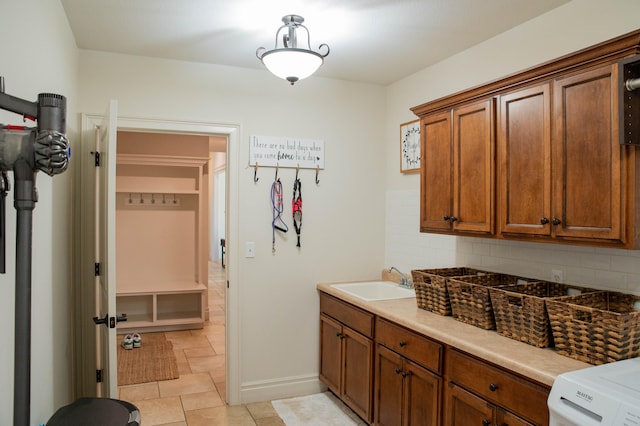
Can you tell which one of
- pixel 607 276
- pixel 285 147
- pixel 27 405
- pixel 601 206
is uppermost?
pixel 285 147

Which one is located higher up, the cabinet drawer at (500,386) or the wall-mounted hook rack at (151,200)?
the wall-mounted hook rack at (151,200)

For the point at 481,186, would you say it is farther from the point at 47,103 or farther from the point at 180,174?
the point at 180,174

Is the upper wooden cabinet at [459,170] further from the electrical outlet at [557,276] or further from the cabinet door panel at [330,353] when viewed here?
the cabinet door panel at [330,353]

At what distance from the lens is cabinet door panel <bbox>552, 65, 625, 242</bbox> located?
1.85m

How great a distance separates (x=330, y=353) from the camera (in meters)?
3.59

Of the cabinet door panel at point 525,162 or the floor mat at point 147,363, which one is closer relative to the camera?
the cabinet door panel at point 525,162

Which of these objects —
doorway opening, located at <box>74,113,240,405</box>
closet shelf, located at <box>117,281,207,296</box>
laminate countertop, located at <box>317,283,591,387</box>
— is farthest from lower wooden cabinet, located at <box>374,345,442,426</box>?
closet shelf, located at <box>117,281,207,296</box>

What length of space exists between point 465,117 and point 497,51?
576 mm

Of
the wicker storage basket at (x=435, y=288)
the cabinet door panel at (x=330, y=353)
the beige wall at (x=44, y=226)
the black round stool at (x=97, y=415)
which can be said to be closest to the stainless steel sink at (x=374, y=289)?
the cabinet door panel at (x=330, y=353)

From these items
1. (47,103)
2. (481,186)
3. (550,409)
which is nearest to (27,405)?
(47,103)

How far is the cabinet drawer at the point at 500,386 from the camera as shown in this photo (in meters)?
1.79

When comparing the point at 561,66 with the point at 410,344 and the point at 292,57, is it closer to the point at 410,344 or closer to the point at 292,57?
the point at 292,57

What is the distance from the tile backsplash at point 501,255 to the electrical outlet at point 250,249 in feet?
3.82

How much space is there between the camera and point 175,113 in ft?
11.0
